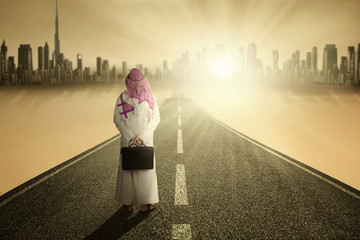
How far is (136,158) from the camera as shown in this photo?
3.97 meters

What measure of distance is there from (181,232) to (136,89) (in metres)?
2.17

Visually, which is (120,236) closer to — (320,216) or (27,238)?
(27,238)

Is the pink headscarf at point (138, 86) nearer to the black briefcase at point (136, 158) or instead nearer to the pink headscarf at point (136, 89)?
the pink headscarf at point (136, 89)

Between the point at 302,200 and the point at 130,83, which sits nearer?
the point at 130,83

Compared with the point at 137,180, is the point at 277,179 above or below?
below

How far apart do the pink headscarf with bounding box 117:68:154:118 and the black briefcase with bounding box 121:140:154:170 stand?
0.54 meters

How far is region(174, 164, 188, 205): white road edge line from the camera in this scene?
4480mm

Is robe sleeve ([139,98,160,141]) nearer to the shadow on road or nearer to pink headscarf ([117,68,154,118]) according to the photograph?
pink headscarf ([117,68,154,118])

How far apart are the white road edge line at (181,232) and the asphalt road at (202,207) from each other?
6cm

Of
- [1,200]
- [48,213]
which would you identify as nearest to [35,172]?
[1,200]

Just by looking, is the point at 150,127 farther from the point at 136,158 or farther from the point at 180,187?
the point at 180,187

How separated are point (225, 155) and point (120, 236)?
495 centimetres

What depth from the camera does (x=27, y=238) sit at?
3.37m

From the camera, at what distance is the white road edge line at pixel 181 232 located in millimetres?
3348
